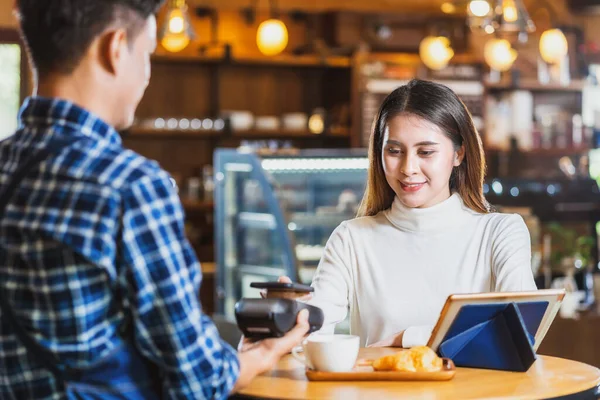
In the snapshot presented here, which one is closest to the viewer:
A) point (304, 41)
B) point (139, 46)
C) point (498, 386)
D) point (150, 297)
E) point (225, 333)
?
point (150, 297)

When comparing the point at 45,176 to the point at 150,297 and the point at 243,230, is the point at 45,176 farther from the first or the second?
the point at 243,230

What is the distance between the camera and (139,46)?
169 cm

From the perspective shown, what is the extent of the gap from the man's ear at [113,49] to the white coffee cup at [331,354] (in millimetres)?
731

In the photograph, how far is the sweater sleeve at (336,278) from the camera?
272 cm

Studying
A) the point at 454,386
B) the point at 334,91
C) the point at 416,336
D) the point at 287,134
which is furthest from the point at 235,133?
the point at 454,386

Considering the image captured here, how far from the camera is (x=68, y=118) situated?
5.33 feet

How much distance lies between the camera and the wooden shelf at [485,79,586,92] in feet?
30.3

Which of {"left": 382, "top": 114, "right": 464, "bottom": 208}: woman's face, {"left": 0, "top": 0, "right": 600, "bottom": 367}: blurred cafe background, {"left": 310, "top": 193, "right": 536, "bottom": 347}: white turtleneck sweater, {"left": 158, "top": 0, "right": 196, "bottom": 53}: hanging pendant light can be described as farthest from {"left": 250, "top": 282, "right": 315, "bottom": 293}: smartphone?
{"left": 158, "top": 0, "right": 196, "bottom": 53}: hanging pendant light

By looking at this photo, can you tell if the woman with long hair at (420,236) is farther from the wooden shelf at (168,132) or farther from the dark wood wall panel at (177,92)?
the dark wood wall panel at (177,92)

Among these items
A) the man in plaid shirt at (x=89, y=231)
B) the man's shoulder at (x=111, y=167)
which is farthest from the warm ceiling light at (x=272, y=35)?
the man's shoulder at (x=111, y=167)

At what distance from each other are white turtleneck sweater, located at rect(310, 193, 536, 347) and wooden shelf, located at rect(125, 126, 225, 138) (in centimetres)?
536

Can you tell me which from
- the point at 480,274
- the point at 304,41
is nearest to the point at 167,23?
the point at 304,41

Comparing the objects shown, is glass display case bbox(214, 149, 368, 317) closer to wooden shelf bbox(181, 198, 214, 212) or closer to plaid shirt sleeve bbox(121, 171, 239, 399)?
wooden shelf bbox(181, 198, 214, 212)

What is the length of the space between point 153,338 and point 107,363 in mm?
86
